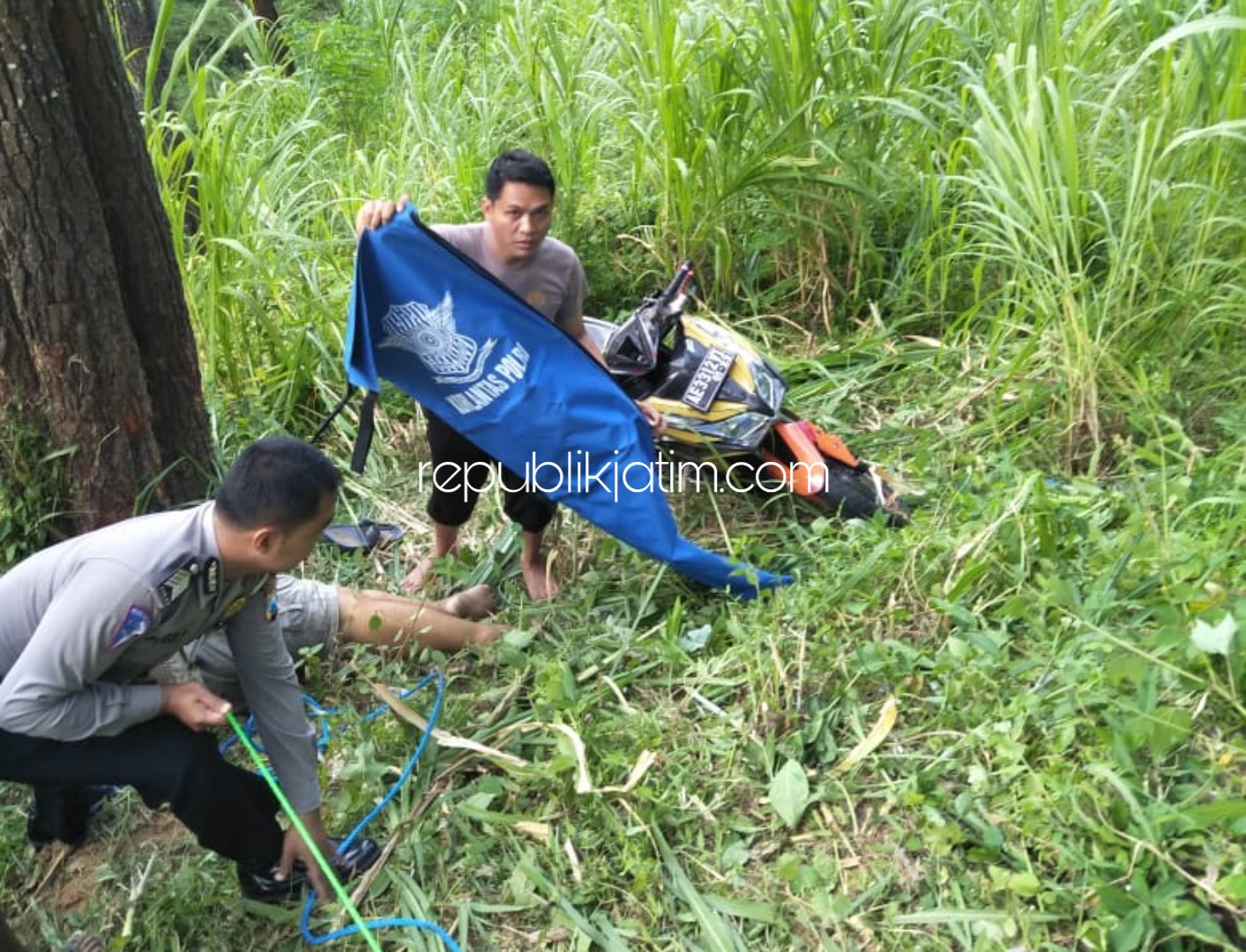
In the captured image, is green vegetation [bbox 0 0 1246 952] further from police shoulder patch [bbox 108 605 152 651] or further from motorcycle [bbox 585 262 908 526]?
police shoulder patch [bbox 108 605 152 651]

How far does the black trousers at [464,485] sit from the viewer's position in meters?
2.84

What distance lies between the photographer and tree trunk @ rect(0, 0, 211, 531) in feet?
8.29

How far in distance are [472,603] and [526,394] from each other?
27.6 inches

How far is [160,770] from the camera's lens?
1.94 metres

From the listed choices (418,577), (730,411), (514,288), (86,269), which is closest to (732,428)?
(730,411)

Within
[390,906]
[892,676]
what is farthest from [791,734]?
[390,906]

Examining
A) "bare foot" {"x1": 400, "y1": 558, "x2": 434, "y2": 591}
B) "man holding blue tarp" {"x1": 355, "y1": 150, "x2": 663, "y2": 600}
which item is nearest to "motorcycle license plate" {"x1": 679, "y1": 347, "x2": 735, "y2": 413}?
"man holding blue tarp" {"x1": 355, "y1": 150, "x2": 663, "y2": 600}

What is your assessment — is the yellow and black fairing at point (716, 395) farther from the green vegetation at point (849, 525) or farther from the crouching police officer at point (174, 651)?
the crouching police officer at point (174, 651)

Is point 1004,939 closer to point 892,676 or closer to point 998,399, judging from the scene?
point 892,676

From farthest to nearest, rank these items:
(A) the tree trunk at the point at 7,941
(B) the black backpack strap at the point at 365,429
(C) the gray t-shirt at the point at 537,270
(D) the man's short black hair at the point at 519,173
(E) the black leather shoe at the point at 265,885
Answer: (C) the gray t-shirt at the point at 537,270
(D) the man's short black hair at the point at 519,173
(B) the black backpack strap at the point at 365,429
(E) the black leather shoe at the point at 265,885
(A) the tree trunk at the point at 7,941

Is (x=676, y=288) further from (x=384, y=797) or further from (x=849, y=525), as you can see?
(x=384, y=797)

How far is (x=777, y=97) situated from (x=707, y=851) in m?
2.77

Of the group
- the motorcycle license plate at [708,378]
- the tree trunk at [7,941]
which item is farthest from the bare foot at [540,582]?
the tree trunk at [7,941]

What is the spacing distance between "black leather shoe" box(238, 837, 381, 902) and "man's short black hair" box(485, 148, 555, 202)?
→ 5.39ft
